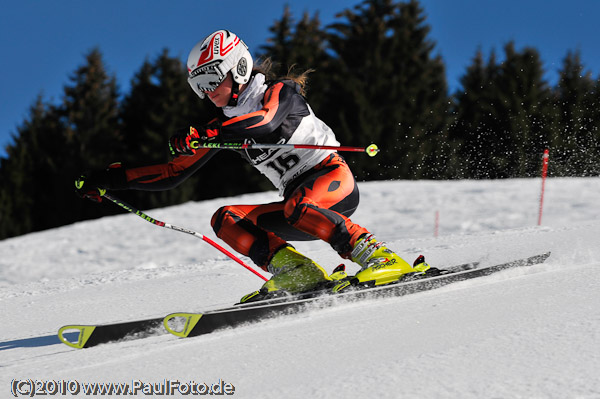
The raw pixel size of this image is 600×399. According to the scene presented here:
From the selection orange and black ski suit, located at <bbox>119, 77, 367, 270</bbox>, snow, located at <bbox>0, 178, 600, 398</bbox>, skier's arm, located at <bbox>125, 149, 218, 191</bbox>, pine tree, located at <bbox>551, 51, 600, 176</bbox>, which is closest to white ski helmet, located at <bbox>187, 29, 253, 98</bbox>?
orange and black ski suit, located at <bbox>119, 77, 367, 270</bbox>

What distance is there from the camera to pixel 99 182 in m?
3.58

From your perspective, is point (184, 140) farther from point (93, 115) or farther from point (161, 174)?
point (93, 115)

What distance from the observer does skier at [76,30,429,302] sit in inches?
126

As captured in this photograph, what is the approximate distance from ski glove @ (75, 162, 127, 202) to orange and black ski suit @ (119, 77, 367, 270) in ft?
0.20

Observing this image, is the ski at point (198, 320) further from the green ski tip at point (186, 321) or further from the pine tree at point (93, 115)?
the pine tree at point (93, 115)

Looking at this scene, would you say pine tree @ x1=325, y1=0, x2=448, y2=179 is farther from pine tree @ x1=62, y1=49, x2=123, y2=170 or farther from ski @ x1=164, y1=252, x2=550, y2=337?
ski @ x1=164, y1=252, x2=550, y2=337

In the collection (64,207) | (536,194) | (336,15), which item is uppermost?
(336,15)

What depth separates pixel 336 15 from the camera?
95.1ft

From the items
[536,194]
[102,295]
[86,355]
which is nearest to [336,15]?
[536,194]

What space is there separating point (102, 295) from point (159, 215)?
7436mm

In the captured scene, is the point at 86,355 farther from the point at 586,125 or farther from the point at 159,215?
the point at 586,125

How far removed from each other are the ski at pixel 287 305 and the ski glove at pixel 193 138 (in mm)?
879

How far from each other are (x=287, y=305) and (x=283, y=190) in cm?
83

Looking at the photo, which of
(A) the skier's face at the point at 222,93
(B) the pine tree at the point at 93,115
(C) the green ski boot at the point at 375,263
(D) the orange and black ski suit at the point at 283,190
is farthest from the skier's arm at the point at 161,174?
(B) the pine tree at the point at 93,115
